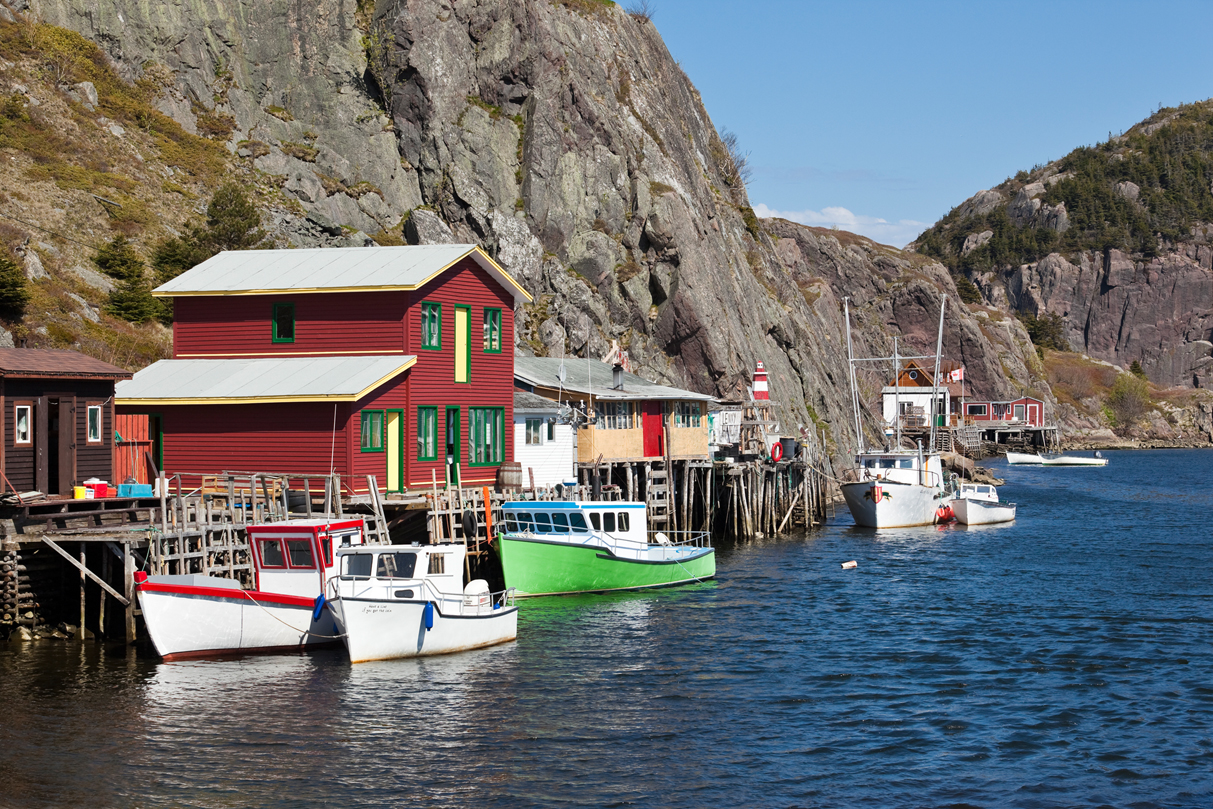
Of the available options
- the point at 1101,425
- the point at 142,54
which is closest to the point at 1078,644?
the point at 142,54

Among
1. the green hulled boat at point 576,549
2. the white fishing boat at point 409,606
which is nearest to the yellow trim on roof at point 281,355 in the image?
the green hulled boat at point 576,549

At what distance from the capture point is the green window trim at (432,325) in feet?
140

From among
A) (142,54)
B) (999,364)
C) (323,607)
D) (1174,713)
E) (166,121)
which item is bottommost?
(1174,713)

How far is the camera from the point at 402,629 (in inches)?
1200

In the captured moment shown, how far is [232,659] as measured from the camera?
1198 inches

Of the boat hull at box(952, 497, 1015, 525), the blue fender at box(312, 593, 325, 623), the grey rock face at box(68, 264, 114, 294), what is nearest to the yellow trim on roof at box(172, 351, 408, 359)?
the blue fender at box(312, 593, 325, 623)

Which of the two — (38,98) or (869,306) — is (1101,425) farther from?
(38,98)

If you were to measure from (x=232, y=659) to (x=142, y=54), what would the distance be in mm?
67384

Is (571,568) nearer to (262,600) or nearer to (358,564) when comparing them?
(358,564)

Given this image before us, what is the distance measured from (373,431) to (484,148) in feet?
154

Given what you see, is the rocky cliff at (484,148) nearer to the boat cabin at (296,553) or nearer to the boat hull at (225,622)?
the boat cabin at (296,553)

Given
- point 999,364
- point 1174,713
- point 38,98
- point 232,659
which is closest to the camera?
point 1174,713

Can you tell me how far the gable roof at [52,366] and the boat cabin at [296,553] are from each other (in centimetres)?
890

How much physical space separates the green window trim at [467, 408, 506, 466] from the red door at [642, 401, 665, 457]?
40.4 ft
